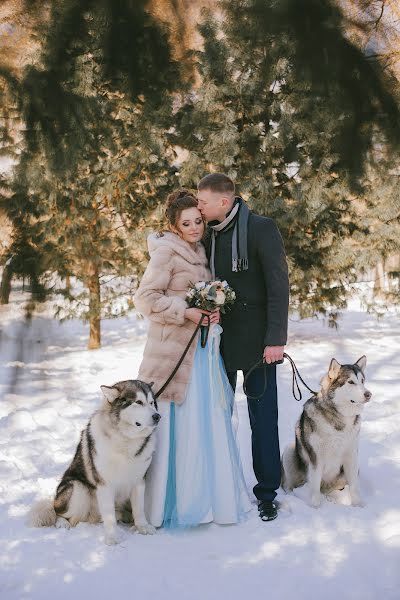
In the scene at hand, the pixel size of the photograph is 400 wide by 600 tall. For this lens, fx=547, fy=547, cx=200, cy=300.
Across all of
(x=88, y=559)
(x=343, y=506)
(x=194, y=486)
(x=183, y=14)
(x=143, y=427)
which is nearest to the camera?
(x=183, y=14)

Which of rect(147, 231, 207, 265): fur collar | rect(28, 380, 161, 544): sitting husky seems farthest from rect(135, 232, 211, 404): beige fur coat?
rect(28, 380, 161, 544): sitting husky

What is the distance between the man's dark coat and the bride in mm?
126

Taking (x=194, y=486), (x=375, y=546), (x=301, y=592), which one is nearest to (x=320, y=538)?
(x=375, y=546)

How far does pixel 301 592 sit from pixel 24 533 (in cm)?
150

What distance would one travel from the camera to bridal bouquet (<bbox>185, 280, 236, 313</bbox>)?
293cm

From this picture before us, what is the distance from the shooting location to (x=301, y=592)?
7.96 feet

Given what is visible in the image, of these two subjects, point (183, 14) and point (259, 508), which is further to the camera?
point (259, 508)

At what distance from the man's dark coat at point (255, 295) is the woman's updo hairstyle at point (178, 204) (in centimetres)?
27

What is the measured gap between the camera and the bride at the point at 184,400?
10.1 ft

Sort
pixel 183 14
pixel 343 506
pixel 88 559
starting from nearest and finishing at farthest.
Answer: pixel 183 14 → pixel 88 559 → pixel 343 506

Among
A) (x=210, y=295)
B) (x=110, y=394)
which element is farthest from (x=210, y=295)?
(x=110, y=394)

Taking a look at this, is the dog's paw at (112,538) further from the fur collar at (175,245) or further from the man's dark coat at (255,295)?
the fur collar at (175,245)

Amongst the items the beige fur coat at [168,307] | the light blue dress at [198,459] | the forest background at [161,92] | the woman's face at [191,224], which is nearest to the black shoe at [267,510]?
the light blue dress at [198,459]

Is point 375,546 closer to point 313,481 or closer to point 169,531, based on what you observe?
point 313,481
